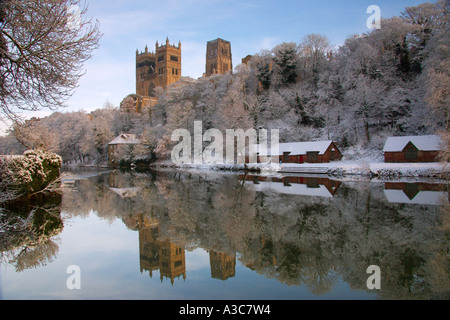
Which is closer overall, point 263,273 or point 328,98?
point 263,273

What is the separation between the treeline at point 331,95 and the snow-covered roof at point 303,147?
4.14m

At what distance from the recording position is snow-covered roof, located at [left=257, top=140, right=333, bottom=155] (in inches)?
1469

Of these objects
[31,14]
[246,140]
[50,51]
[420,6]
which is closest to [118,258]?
[50,51]

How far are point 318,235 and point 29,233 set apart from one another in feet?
27.5

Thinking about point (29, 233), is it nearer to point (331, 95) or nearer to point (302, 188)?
point (302, 188)

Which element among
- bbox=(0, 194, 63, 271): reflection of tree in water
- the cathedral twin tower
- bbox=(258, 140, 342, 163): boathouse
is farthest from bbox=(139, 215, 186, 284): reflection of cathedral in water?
the cathedral twin tower

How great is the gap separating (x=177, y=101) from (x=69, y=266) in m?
57.9

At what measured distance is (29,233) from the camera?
28.2ft

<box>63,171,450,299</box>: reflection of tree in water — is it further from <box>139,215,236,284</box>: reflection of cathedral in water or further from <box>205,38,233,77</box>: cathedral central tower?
<box>205,38,233,77</box>: cathedral central tower

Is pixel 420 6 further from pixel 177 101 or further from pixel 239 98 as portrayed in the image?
pixel 177 101

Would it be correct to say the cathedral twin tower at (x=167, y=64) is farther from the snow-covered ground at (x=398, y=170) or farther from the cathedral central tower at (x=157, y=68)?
the snow-covered ground at (x=398, y=170)

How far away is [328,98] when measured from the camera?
48219 millimetres

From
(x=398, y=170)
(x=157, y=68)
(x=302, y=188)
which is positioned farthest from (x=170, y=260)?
(x=157, y=68)

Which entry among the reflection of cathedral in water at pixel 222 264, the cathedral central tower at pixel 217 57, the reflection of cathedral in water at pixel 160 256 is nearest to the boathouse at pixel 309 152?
the reflection of cathedral in water at pixel 160 256
